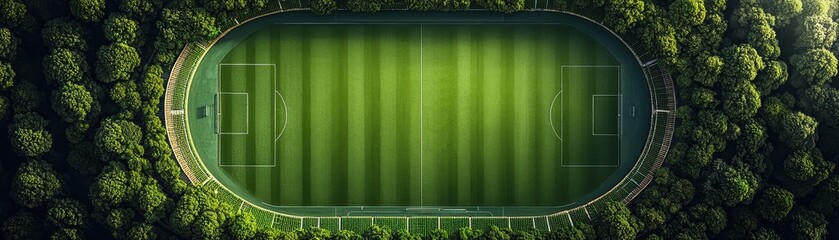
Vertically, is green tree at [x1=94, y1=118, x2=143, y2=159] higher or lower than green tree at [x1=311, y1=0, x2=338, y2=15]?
lower

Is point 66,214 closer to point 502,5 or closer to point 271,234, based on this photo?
point 271,234

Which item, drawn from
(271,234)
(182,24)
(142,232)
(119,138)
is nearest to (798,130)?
(271,234)

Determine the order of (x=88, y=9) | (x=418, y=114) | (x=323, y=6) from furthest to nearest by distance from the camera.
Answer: (x=418, y=114) → (x=323, y=6) → (x=88, y=9)

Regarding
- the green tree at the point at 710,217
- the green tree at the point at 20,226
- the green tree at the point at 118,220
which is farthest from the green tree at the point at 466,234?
the green tree at the point at 20,226

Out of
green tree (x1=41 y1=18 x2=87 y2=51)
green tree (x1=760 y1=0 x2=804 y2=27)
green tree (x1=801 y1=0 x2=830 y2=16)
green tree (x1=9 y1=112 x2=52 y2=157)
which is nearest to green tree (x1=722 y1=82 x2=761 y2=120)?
green tree (x1=760 y1=0 x2=804 y2=27)

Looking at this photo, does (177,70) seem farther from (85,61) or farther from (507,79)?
(507,79)

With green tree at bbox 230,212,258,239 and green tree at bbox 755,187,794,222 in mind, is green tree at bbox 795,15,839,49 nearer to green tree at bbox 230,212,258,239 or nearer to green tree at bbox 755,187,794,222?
green tree at bbox 755,187,794,222
